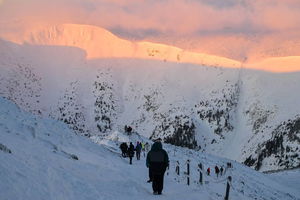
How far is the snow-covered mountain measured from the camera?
3450 inches

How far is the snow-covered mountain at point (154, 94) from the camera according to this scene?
287 feet

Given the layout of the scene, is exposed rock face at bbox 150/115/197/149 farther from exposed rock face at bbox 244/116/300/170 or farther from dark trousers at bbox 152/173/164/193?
dark trousers at bbox 152/173/164/193

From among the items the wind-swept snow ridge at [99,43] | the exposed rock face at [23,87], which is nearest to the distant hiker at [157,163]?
the exposed rock face at [23,87]

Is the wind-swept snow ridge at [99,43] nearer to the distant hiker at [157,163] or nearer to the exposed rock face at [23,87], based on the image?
the exposed rock face at [23,87]

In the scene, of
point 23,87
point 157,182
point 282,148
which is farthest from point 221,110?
point 157,182

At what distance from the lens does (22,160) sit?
1113cm

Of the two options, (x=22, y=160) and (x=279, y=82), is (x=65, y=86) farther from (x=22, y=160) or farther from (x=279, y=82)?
(x=22, y=160)

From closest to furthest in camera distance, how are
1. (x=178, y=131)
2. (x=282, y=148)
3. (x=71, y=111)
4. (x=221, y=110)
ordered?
1. (x=282, y=148)
2. (x=178, y=131)
3. (x=221, y=110)
4. (x=71, y=111)

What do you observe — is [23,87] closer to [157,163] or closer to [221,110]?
[221,110]

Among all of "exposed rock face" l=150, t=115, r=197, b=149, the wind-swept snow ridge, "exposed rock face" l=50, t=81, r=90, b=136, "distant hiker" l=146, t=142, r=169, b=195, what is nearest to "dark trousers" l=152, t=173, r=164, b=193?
"distant hiker" l=146, t=142, r=169, b=195

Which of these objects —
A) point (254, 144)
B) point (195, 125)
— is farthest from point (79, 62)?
point (254, 144)

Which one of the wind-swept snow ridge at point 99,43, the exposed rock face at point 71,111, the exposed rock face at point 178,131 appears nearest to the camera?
the exposed rock face at point 178,131

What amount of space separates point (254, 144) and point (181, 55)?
7587 cm

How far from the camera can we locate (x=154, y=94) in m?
128
